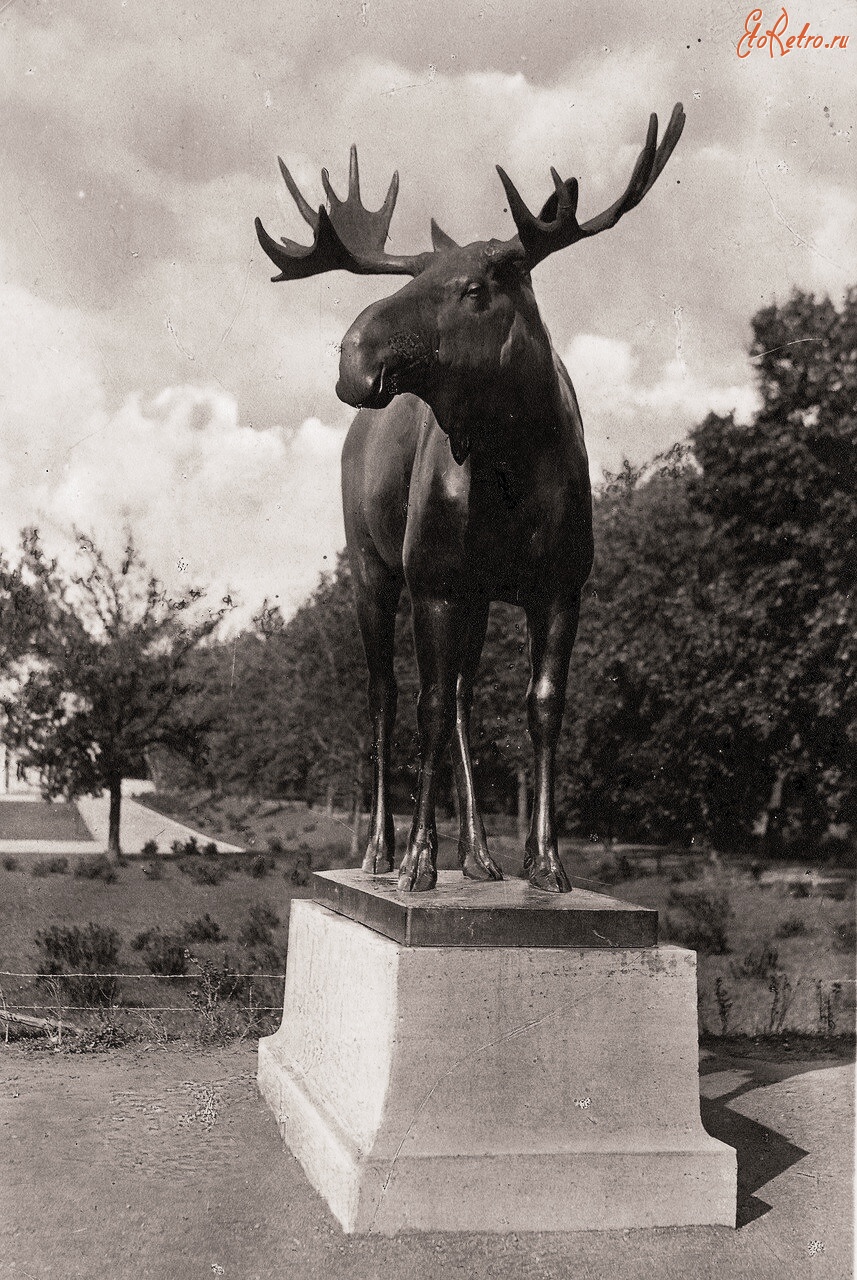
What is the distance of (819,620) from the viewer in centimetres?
1688

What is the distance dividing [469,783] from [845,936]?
12.8m

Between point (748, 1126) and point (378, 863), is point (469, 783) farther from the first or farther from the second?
point (748, 1126)

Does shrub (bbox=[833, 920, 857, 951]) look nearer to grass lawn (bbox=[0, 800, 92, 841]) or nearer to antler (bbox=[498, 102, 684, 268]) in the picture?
antler (bbox=[498, 102, 684, 268])

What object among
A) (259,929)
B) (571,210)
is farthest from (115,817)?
(571,210)

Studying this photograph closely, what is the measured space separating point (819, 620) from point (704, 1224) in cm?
1396

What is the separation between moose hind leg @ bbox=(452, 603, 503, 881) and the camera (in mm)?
4988

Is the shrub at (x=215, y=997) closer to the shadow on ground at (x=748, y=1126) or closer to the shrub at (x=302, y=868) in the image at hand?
the shadow on ground at (x=748, y=1126)

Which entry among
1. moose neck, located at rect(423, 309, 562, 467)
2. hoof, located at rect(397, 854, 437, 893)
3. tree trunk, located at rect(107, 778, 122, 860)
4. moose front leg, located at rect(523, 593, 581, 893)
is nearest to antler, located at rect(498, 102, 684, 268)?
moose neck, located at rect(423, 309, 562, 467)

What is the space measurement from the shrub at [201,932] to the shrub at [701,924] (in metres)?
5.83

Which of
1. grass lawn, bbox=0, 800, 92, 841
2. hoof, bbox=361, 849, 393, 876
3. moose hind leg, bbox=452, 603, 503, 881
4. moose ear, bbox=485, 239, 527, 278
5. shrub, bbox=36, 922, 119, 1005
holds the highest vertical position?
moose ear, bbox=485, 239, 527, 278

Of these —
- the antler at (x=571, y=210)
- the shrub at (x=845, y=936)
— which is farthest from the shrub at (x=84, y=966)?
the shrub at (x=845, y=936)

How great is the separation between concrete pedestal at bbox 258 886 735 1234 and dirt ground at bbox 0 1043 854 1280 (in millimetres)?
102

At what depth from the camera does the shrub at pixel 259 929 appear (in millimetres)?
14031

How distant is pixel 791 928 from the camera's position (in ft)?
56.5
